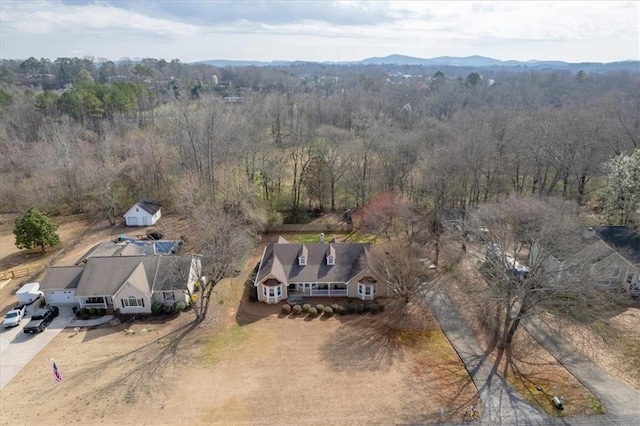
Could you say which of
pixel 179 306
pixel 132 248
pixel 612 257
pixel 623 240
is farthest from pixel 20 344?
pixel 623 240

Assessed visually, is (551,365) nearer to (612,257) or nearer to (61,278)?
(612,257)

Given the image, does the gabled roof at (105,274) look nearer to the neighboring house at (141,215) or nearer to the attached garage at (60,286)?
the attached garage at (60,286)

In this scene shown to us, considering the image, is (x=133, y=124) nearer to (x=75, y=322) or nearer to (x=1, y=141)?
(x=1, y=141)

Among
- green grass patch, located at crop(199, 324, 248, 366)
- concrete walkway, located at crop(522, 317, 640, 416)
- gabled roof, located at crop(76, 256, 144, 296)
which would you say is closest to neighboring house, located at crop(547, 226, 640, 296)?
concrete walkway, located at crop(522, 317, 640, 416)

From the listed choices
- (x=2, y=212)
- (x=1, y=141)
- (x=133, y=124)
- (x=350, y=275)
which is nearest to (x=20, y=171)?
(x=2, y=212)

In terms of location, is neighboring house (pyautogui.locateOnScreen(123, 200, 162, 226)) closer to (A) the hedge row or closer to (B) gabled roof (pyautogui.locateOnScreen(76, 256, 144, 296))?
(B) gabled roof (pyautogui.locateOnScreen(76, 256, 144, 296))

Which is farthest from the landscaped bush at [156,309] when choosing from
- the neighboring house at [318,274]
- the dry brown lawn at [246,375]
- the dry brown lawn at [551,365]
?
the dry brown lawn at [551,365]
